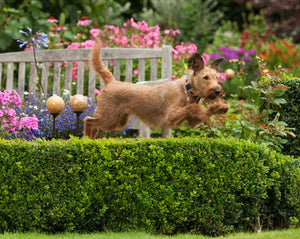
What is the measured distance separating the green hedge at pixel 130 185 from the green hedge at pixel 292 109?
1.16 meters

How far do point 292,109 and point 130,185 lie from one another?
7.84 feet

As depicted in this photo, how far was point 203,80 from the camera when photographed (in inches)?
162

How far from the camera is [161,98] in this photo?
15.0 feet

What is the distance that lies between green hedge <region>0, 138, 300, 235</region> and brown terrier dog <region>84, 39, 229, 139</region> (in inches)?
13.5

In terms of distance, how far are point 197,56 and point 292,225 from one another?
204 centimetres

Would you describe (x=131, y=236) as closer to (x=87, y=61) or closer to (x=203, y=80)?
(x=203, y=80)

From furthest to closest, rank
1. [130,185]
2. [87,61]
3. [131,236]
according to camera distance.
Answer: [87,61], [130,185], [131,236]

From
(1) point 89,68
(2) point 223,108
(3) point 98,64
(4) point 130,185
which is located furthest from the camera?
(1) point 89,68

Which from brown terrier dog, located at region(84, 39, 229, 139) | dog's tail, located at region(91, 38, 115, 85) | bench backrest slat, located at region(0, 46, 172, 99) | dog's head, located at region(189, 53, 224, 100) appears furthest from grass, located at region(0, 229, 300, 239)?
bench backrest slat, located at region(0, 46, 172, 99)

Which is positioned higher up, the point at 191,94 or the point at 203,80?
the point at 203,80

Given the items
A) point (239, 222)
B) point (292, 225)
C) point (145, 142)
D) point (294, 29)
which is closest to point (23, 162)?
point (145, 142)

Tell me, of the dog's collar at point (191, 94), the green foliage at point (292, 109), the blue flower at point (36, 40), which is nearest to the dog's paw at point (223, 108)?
the dog's collar at point (191, 94)

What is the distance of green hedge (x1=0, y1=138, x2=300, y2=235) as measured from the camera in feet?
13.1

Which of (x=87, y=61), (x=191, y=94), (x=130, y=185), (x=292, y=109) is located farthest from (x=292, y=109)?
(x=87, y=61)
